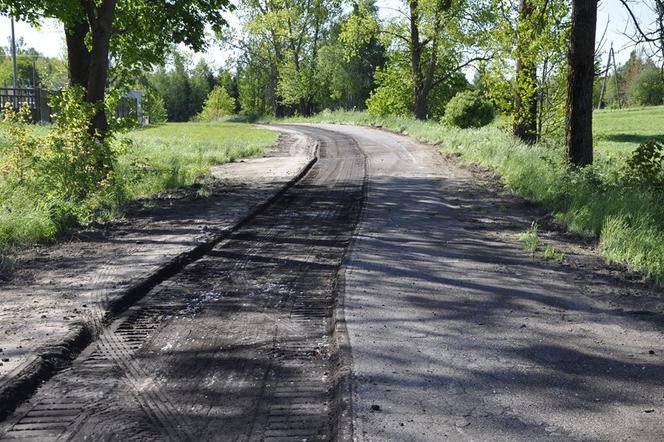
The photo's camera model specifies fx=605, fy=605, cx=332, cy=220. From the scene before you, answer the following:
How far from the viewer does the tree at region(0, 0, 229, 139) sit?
45.5 ft

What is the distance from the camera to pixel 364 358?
4.49 metres

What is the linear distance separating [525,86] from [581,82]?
4.37 m

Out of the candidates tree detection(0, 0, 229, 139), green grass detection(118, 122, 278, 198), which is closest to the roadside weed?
green grass detection(118, 122, 278, 198)

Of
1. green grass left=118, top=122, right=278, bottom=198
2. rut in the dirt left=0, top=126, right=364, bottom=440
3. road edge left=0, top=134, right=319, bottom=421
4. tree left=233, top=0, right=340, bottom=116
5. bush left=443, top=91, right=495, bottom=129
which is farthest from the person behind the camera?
tree left=233, top=0, right=340, bottom=116

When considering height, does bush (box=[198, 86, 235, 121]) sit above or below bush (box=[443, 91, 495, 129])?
above

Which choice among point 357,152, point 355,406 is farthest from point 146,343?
point 357,152

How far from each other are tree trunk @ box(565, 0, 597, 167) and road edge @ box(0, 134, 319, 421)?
8.44 m

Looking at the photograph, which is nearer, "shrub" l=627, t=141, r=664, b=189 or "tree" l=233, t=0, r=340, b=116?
"shrub" l=627, t=141, r=664, b=189

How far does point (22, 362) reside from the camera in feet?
14.3

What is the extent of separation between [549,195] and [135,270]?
798 cm

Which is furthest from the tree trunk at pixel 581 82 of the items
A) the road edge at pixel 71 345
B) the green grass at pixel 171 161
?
the green grass at pixel 171 161

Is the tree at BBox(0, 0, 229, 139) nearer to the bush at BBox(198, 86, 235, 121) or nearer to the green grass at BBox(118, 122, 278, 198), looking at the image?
the green grass at BBox(118, 122, 278, 198)

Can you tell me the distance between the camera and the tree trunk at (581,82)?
1183 centimetres

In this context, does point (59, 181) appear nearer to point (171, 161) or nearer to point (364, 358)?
point (171, 161)
